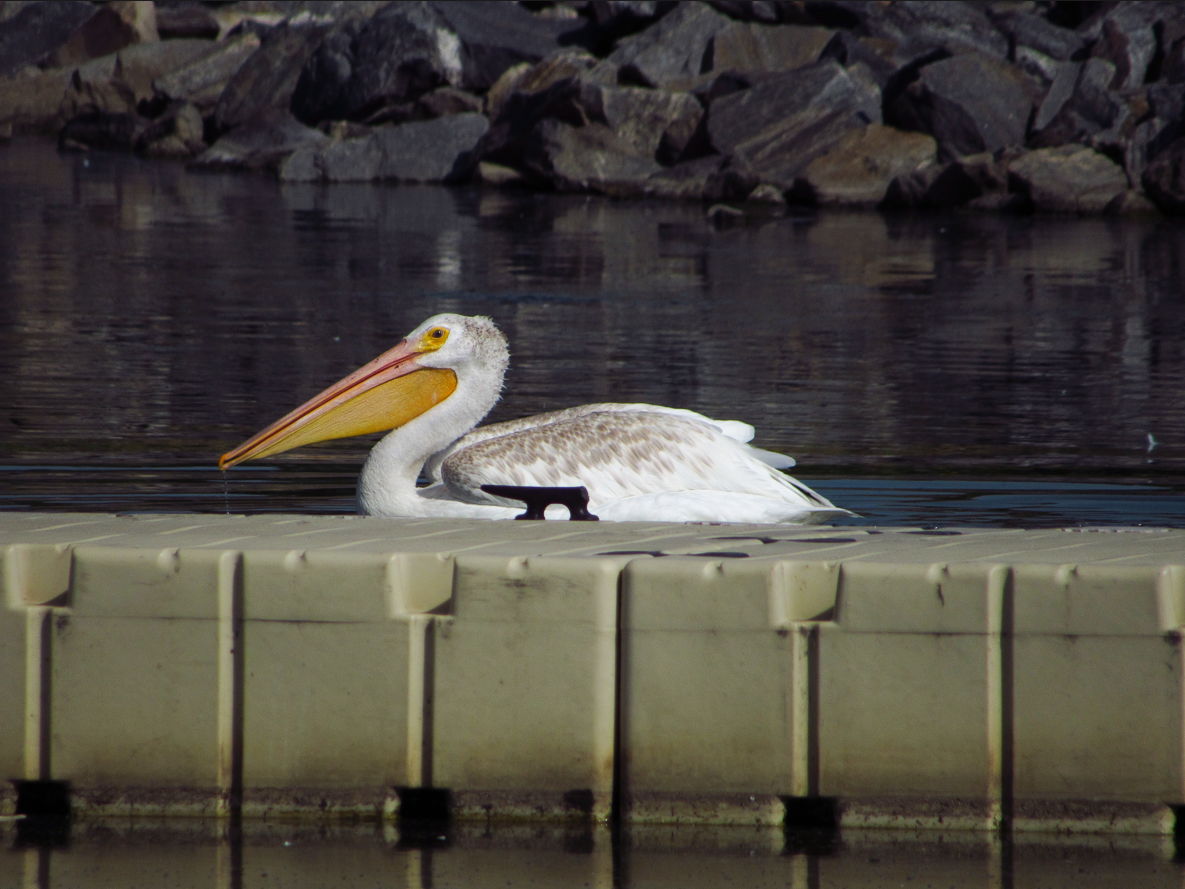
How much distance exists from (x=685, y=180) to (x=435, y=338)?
16644mm

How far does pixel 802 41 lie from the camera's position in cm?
2608

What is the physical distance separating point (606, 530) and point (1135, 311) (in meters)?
9.47

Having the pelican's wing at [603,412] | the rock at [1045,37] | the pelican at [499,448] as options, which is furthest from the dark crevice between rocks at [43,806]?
the rock at [1045,37]

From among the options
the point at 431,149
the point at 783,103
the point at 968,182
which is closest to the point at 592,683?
the point at 968,182

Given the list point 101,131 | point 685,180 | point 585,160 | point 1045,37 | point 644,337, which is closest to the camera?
point 644,337

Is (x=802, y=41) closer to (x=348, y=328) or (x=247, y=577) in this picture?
(x=348, y=328)

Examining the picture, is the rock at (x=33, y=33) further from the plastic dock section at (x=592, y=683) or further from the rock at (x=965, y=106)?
the plastic dock section at (x=592, y=683)

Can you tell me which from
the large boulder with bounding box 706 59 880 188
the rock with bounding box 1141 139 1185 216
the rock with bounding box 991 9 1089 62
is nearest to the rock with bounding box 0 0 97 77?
the large boulder with bounding box 706 59 880 188

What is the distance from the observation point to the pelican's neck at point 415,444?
219 inches

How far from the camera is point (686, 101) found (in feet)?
76.1

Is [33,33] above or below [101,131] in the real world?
above

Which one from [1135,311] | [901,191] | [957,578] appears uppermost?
[901,191]

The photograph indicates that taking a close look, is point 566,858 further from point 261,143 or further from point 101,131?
point 101,131

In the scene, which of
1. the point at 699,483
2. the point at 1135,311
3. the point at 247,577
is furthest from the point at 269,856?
the point at 1135,311
